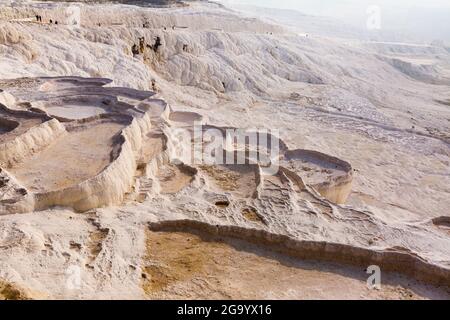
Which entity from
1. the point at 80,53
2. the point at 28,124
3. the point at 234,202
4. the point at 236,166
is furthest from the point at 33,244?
the point at 80,53

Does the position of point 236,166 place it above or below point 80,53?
below

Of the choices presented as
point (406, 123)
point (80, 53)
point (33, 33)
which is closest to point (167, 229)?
point (80, 53)

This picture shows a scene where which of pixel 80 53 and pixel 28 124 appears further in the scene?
pixel 80 53

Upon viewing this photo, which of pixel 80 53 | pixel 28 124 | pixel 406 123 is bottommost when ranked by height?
pixel 406 123

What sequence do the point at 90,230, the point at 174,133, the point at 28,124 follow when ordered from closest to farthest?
1. the point at 90,230
2. the point at 28,124
3. the point at 174,133

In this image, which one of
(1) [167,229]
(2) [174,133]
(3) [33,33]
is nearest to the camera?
(1) [167,229]
